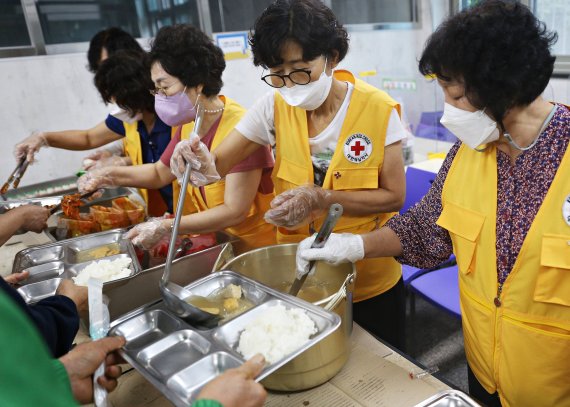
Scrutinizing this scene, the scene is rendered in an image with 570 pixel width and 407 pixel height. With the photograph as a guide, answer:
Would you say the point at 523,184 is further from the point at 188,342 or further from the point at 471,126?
the point at 188,342

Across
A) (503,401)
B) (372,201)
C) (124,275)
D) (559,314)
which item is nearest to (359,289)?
(372,201)

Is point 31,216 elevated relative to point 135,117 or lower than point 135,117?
lower

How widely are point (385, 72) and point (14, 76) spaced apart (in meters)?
3.52

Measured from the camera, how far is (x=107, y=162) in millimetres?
2811

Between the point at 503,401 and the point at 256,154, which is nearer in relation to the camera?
the point at 503,401

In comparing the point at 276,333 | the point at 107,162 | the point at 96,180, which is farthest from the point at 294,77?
the point at 107,162

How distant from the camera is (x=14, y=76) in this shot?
3.47 meters

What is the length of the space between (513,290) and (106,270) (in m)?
1.28

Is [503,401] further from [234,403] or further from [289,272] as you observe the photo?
[234,403]

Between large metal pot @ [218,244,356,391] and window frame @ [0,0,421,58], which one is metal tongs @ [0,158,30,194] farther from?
large metal pot @ [218,244,356,391]

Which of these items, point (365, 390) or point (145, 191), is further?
point (145, 191)

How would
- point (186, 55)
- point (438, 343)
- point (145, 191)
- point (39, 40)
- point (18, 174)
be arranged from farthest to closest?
point (39, 40)
point (438, 343)
point (18, 174)
point (145, 191)
point (186, 55)

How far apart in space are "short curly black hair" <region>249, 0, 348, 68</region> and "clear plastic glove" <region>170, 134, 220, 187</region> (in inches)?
15.8

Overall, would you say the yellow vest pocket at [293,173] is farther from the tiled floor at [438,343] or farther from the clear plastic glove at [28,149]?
the clear plastic glove at [28,149]
